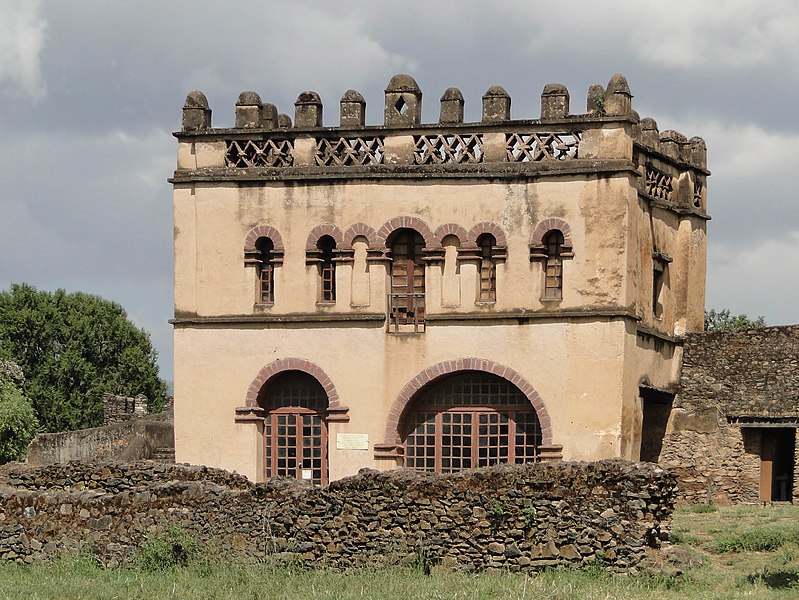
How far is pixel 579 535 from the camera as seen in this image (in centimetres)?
2212

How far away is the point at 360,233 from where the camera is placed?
110 ft

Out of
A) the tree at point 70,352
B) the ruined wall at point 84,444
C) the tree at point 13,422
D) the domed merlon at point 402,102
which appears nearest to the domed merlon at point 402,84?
the domed merlon at point 402,102

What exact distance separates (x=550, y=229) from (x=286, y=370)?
6.28 m

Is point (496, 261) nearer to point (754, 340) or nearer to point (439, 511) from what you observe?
point (754, 340)

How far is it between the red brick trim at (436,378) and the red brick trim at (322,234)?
3.28 metres

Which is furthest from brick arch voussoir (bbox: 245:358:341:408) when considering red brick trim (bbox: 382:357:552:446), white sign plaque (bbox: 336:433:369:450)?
red brick trim (bbox: 382:357:552:446)

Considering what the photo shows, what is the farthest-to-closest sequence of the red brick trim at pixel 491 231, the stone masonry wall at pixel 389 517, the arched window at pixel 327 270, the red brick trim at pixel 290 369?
the arched window at pixel 327 270 → the red brick trim at pixel 290 369 → the red brick trim at pixel 491 231 → the stone masonry wall at pixel 389 517

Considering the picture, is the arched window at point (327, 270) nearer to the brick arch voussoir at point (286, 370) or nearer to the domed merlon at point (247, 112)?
the brick arch voussoir at point (286, 370)

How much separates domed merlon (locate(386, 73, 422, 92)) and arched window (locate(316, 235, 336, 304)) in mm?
3403

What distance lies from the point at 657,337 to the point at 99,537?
14278 mm

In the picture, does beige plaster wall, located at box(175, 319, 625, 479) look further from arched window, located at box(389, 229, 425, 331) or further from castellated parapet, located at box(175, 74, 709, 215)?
castellated parapet, located at box(175, 74, 709, 215)

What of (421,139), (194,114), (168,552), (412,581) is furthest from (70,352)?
(412,581)

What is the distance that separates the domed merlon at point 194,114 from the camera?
1368 inches

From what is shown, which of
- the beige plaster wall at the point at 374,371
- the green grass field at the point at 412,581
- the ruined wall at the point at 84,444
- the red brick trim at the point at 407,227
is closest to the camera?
the green grass field at the point at 412,581
